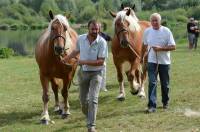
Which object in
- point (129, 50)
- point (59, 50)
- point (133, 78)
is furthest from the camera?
point (129, 50)

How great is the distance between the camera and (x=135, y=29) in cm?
1159

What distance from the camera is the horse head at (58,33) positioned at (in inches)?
356

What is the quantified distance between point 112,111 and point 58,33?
239 cm

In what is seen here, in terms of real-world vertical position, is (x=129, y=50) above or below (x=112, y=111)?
above

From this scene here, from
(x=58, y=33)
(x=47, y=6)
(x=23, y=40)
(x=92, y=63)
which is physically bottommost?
(x=23, y=40)

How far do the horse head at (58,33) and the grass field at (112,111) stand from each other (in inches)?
60.2

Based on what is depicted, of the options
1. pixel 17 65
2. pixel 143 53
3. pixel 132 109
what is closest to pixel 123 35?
pixel 143 53

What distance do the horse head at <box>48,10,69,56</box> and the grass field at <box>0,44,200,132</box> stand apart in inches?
60.2

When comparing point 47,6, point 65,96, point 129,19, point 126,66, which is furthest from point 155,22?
point 47,6

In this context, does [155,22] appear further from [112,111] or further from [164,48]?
[112,111]

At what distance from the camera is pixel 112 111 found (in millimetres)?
10531

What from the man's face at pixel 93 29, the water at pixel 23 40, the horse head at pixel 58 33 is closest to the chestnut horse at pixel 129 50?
the horse head at pixel 58 33

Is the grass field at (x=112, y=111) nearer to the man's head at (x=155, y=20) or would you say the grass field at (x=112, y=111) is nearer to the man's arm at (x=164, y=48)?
the man's arm at (x=164, y=48)

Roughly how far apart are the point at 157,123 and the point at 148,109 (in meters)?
1.05
